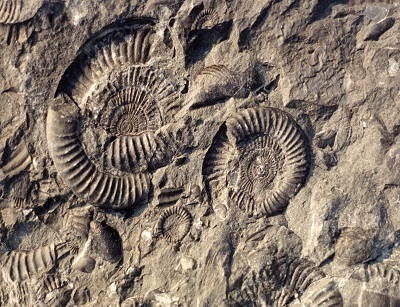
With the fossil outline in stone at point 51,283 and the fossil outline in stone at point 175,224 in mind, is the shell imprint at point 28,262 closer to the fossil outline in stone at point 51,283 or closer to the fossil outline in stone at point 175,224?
the fossil outline in stone at point 51,283

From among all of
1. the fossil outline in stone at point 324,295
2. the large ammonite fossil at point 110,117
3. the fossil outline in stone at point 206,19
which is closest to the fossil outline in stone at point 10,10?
the large ammonite fossil at point 110,117

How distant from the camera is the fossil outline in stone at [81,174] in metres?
2.19

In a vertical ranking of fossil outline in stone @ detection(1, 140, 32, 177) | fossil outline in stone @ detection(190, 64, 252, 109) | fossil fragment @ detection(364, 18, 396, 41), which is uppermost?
fossil outline in stone @ detection(1, 140, 32, 177)

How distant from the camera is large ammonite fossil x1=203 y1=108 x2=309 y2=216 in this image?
7.55ft

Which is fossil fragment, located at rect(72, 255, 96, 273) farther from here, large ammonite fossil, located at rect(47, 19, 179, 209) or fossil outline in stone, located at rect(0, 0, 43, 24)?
fossil outline in stone, located at rect(0, 0, 43, 24)

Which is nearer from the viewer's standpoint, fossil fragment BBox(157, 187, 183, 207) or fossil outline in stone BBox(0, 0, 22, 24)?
fossil outline in stone BBox(0, 0, 22, 24)

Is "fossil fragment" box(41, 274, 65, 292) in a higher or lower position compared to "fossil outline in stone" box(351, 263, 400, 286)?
higher

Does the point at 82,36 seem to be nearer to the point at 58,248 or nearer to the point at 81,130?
the point at 81,130

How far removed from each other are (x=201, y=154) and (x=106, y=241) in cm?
59

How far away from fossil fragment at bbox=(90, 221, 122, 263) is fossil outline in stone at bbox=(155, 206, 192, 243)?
0.19m

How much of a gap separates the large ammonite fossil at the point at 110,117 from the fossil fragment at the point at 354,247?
0.96 m

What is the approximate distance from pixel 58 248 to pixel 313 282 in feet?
4.01

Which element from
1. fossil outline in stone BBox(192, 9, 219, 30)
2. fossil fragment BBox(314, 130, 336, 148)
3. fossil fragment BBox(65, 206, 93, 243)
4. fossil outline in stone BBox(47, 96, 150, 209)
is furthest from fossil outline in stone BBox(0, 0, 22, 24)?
fossil fragment BBox(314, 130, 336, 148)

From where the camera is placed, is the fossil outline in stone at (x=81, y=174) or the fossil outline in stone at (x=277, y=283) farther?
the fossil outline in stone at (x=277, y=283)
